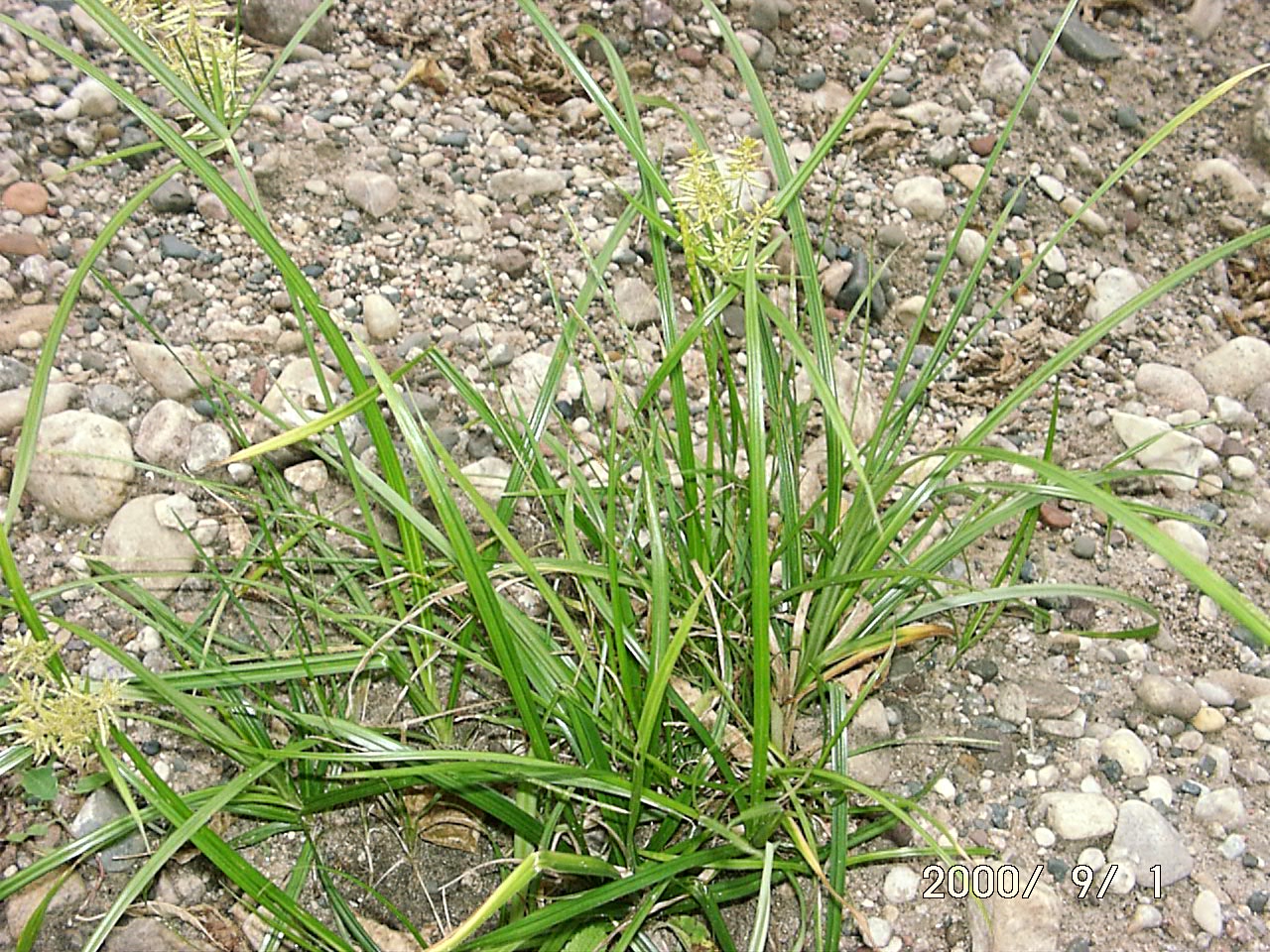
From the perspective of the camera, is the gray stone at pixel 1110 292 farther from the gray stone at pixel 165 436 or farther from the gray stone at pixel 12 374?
the gray stone at pixel 12 374

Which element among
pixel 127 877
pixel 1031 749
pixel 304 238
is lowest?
pixel 127 877

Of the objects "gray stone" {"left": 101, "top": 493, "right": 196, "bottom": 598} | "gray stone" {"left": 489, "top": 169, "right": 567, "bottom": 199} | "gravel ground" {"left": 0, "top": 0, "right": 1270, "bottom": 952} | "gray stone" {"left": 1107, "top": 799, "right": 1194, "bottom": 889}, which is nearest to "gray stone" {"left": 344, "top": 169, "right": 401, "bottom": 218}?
"gravel ground" {"left": 0, "top": 0, "right": 1270, "bottom": 952}

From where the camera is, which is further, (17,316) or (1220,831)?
(17,316)

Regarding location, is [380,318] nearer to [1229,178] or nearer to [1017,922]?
[1017,922]

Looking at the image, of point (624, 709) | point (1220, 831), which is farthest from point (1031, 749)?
point (624, 709)

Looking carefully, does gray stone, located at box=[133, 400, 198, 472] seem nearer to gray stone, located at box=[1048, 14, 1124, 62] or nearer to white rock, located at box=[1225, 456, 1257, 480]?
white rock, located at box=[1225, 456, 1257, 480]

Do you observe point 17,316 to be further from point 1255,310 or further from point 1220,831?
point 1255,310
